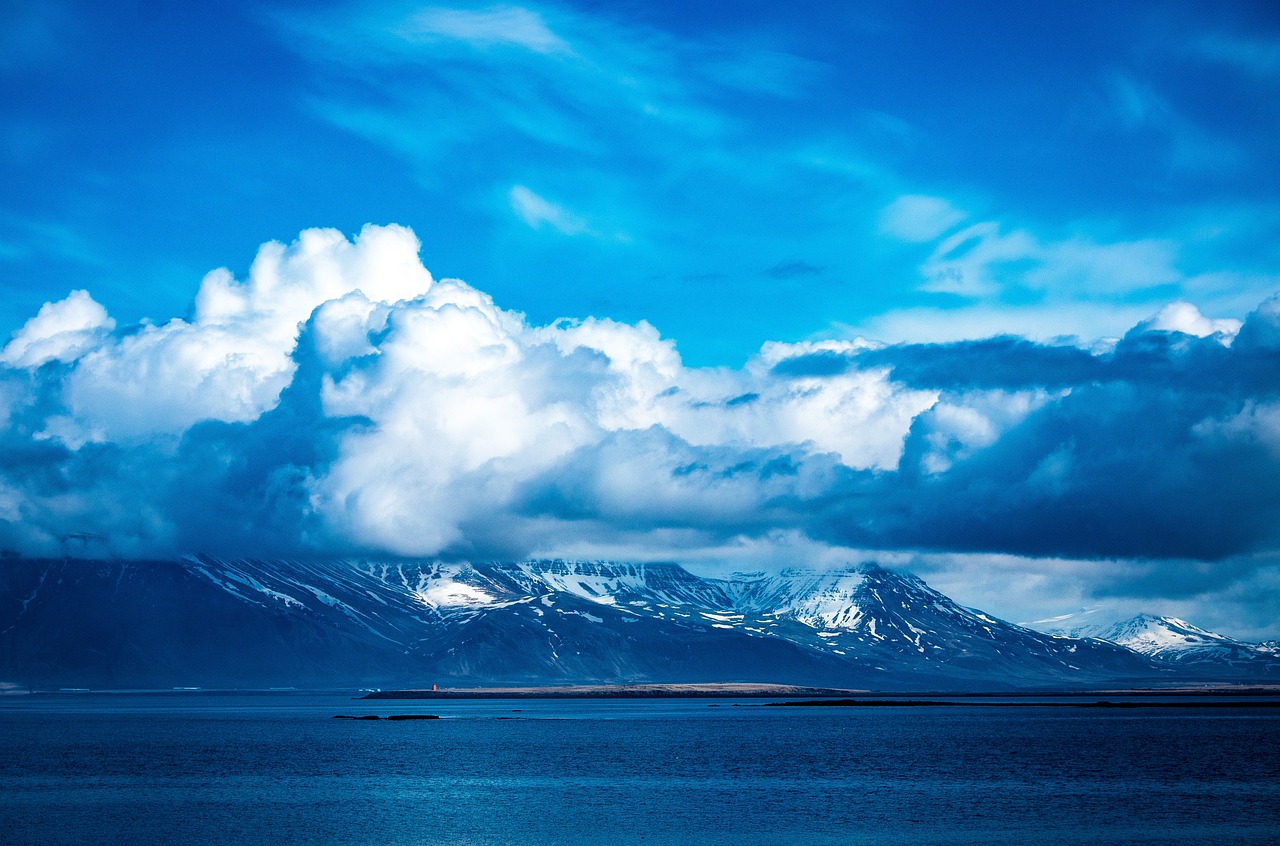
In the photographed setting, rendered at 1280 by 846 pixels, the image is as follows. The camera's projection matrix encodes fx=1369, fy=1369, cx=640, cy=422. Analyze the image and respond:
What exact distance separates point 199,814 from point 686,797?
123ft

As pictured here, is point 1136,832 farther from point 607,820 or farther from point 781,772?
point 781,772

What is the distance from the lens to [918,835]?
281 feet

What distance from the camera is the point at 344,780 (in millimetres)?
126812

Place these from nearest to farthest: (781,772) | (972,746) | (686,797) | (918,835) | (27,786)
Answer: (918,835) < (686,797) < (27,786) < (781,772) < (972,746)

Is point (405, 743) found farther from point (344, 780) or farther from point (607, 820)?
point (607, 820)

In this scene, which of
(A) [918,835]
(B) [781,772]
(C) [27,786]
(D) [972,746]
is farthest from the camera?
(D) [972,746]

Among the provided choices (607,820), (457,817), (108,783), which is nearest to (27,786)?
(108,783)

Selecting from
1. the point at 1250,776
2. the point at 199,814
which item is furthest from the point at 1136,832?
the point at 199,814

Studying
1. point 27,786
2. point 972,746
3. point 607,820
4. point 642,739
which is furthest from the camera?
point 642,739

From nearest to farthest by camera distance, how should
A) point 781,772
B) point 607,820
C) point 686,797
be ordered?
point 607,820
point 686,797
point 781,772

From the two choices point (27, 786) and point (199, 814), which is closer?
point (199, 814)

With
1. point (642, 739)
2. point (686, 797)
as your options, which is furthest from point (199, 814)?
point (642, 739)

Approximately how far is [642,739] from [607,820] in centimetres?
10379

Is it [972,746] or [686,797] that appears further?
[972,746]
